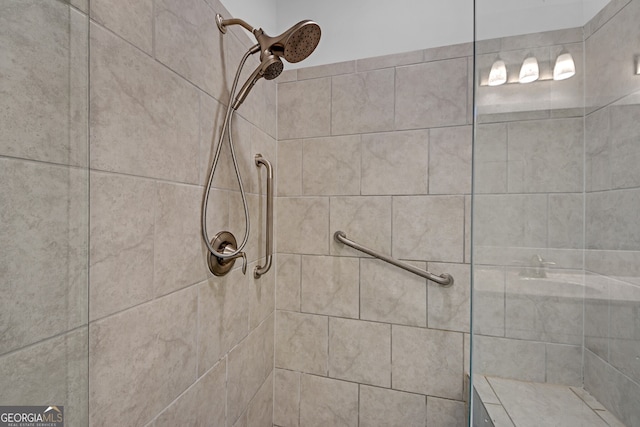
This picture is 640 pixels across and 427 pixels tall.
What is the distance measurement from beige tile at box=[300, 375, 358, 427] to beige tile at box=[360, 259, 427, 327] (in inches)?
14.1

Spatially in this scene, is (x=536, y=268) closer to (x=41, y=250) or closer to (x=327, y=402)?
(x=41, y=250)

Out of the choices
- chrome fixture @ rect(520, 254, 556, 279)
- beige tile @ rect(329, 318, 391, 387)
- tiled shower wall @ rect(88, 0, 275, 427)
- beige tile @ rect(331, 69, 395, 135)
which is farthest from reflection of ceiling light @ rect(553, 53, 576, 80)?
beige tile @ rect(329, 318, 391, 387)

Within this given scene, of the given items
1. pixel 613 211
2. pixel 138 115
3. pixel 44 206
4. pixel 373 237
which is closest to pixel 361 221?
pixel 373 237

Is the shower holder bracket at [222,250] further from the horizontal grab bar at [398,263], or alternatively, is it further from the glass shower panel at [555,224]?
the glass shower panel at [555,224]

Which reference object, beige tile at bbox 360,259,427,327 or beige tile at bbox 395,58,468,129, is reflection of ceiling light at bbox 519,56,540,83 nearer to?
beige tile at bbox 395,58,468,129

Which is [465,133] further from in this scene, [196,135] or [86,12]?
[86,12]

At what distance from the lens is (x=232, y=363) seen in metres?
0.99

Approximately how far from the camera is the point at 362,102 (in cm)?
126

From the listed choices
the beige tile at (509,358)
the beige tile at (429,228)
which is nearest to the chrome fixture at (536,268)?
the beige tile at (509,358)

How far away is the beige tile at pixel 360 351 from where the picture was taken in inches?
48.0

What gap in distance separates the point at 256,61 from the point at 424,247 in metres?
1.04

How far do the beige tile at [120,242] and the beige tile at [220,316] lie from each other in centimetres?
23

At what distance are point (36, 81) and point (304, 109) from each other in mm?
1087

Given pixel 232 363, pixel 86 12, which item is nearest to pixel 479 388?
pixel 232 363
